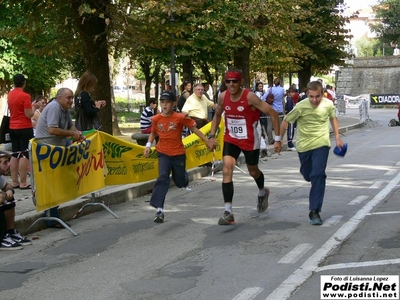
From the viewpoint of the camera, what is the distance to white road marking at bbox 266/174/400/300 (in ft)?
21.0

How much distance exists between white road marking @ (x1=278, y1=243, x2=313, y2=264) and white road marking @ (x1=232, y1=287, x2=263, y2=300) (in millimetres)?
1012

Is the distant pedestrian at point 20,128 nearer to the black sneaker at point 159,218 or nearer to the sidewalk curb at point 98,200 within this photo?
the sidewalk curb at point 98,200

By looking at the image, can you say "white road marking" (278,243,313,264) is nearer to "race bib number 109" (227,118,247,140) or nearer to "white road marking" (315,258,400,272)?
"white road marking" (315,258,400,272)

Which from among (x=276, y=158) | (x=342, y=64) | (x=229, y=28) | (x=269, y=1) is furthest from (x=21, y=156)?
(x=342, y=64)

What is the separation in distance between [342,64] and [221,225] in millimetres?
31553

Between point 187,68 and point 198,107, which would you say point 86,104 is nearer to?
point 198,107

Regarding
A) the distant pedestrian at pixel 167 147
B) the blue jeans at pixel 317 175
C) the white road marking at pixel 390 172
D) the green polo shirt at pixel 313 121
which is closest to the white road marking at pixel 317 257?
the blue jeans at pixel 317 175

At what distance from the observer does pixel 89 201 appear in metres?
11.4

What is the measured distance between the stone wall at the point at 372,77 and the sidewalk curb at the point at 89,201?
231ft

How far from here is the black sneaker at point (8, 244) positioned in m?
8.82

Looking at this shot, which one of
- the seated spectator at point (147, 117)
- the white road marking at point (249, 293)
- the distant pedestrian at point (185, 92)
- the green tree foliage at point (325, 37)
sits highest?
the green tree foliage at point (325, 37)

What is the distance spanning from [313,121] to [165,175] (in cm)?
212

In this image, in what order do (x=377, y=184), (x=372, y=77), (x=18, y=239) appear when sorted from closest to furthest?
(x=18, y=239) < (x=377, y=184) < (x=372, y=77)

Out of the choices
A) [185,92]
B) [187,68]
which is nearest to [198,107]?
[185,92]
